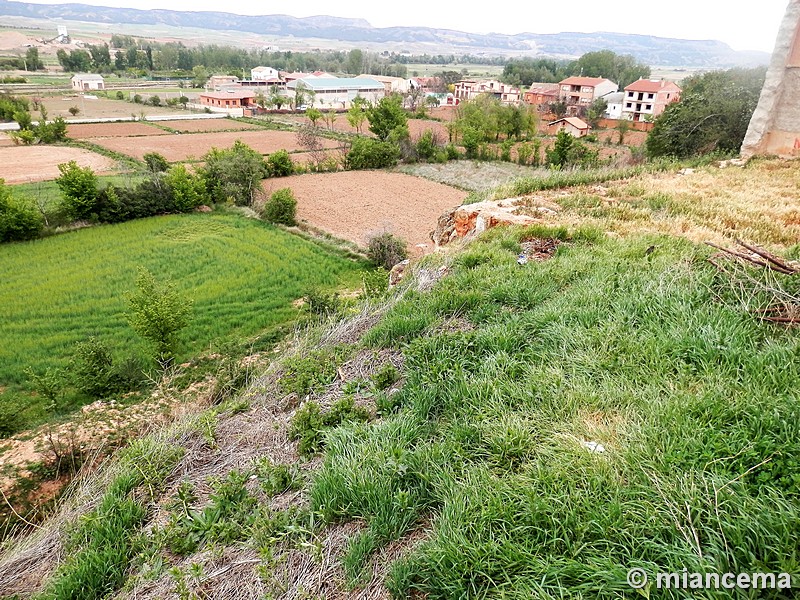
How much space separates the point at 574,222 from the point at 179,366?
1048 cm

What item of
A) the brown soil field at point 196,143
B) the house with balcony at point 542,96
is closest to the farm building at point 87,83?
the brown soil field at point 196,143

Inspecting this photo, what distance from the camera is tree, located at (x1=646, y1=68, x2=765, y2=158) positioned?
1548 centimetres

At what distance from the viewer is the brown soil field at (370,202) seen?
2512 cm

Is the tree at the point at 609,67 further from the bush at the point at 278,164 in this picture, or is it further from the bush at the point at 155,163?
the bush at the point at 155,163

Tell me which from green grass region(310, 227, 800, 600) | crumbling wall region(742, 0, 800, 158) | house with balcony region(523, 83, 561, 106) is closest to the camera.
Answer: green grass region(310, 227, 800, 600)

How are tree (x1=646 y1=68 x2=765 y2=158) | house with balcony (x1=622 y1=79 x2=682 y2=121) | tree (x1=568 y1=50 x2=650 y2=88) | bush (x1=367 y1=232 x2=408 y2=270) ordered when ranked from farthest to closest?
tree (x1=568 y1=50 x2=650 y2=88) < house with balcony (x1=622 y1=79 x2=682 y2=121) < bush (x1=367 y1=232 x2=408 y2=270) < tree (x1=646 y1=68 x2=765 y2=158)

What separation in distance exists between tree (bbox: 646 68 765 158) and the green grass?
13790 millimetres

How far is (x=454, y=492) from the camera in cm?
288

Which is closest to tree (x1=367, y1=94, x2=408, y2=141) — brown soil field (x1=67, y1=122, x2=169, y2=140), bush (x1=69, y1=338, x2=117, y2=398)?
brown soil field (x1=67, y1=122, x2=169, y2=140)

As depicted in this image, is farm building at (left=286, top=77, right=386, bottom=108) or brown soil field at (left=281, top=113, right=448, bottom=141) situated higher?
farm building at (left=286, top=77, right=386, bottom=108)

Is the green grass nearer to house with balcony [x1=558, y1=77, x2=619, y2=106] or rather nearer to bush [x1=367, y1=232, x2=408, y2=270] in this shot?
bush [x1=367, y1=232, x2=408, y2=270]

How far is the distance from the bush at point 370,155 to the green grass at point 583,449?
3627 centimetres

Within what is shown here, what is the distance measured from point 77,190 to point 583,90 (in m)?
67.2

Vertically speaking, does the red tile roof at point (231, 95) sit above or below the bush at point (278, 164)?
above
